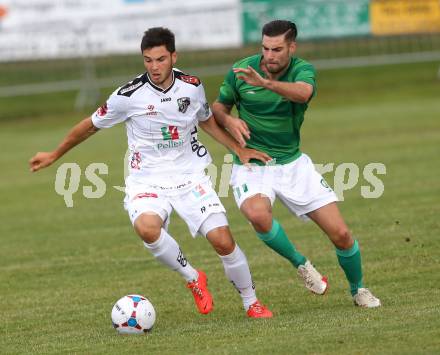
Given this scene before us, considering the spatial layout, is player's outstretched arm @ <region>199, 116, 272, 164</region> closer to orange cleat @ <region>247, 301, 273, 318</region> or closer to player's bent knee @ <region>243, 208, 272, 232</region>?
player's bent knee @ <region>243, 208, 272, 232</region>

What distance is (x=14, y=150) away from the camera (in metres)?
24.3

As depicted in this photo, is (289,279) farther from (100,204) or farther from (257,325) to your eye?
(100,204)

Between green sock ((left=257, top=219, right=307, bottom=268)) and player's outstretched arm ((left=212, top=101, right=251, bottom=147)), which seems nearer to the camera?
player's outstretched arm ((left=212, top=101, right=251, bottom=147))

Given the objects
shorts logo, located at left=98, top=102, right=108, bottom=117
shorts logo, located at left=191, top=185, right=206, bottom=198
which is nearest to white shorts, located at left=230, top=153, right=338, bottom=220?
shorts logo, located at left=191, top=185, right=206, bottom=198

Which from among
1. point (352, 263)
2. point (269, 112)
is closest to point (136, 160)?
point (269, 112)

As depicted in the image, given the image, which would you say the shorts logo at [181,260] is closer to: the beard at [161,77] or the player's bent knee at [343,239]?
the player's bent knee at [343,239]

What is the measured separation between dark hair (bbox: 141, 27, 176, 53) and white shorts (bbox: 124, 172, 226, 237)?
1.08 m

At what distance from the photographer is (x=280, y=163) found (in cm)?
895

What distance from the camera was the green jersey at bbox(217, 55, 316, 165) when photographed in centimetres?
880

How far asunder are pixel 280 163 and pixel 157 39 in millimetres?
1475

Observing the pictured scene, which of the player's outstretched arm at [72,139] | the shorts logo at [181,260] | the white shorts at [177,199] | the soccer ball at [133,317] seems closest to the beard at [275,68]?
the white shorts at [177,199]

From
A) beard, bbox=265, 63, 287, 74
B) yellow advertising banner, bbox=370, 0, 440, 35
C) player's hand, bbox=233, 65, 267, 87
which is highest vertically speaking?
player's hand, bbox=233, 65, 267, 87

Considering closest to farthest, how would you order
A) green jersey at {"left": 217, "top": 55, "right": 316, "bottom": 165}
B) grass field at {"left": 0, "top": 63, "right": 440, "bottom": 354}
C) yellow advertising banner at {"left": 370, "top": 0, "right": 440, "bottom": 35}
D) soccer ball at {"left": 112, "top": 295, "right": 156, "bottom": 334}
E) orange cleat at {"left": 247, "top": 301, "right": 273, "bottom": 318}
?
grass field at {"left": 0, "top": 63, "right": 440, "bottom": 354} < soccer ball at {"left": 112, "top": 295, "right": 156, "bottom": 334} < orange cleat at {"left": 247, "top": 301, "right": 273, "bottom": 318} < green jersey at {"left": 217, "top": 55, "right": 316, "bottom": 165} < yellow advertising banner at {"left": 370, "top": 0, "right": 440, "bottom": 35}

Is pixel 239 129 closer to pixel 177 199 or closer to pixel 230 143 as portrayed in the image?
pixel 230 143
